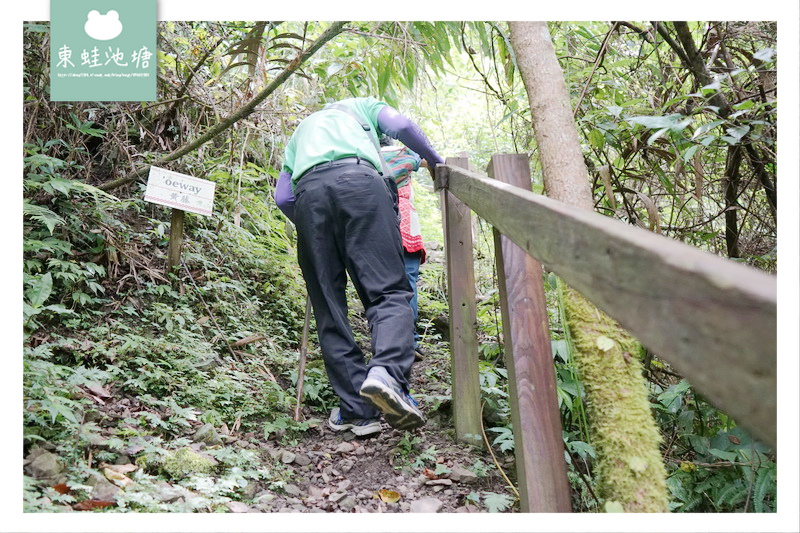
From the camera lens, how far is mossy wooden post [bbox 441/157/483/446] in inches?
103

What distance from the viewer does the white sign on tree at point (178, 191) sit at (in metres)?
3.06

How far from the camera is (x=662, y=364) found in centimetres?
292

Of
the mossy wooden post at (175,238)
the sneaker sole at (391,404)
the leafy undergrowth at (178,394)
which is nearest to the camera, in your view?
the leafy undergrowth at (178,394)

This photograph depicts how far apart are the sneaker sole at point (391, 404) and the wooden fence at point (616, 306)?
0.64 m

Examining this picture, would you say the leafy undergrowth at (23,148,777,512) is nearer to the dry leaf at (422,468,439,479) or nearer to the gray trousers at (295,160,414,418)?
the dry leaf at (422,468,439,479)

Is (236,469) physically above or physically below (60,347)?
below

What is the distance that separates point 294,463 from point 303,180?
51.8 inches

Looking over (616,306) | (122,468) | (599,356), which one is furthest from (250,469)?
(616,306)

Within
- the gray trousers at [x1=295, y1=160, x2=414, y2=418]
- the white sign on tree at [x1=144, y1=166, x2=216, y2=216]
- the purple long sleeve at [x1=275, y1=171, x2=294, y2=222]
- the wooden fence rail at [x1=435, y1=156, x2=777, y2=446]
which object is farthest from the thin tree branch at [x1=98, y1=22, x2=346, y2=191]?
the wooden fence rail at [x1=435, y1=156, x2=777, y2=446]

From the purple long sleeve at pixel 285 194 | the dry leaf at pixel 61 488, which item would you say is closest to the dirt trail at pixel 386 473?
the dry leaf at pixel 61 488

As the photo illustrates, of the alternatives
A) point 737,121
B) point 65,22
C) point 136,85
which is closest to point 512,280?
point 737,121

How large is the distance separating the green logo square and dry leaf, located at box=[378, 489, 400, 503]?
5.87 feet

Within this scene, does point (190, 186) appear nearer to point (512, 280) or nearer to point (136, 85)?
point (136, 85)

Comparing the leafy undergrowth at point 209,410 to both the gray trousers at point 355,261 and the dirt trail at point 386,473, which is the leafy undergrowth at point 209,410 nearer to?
the dirt trail at point 386,473
